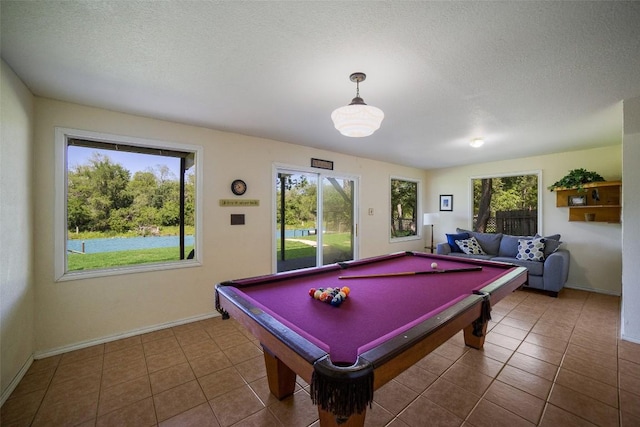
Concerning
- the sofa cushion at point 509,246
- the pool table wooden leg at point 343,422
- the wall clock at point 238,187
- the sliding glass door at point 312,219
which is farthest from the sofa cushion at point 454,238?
the pool table wooden leg at point 343,422

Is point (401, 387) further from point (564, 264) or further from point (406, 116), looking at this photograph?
point (564, 264)

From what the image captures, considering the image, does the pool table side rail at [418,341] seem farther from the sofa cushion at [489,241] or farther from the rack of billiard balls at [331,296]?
the sofa cushion at [489,241]

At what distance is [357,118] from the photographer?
1.77m

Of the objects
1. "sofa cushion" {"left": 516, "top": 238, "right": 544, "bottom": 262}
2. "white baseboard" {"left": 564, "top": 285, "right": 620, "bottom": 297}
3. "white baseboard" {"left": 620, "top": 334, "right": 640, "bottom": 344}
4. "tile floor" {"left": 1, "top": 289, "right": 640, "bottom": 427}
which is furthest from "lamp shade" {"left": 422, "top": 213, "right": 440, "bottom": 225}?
"white baseboard" {"left": 620, "top": 334, "right": 640, "bottom": 344}

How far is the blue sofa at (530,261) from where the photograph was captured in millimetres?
3832

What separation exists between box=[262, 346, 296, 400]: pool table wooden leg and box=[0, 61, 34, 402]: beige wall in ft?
5.90

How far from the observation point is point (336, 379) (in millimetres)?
839

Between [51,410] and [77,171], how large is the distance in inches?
80.5

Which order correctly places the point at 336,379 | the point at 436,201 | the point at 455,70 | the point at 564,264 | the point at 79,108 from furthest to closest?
the point at 436,201 → the point at 564,264 → the point at 79,108 → the point at 455,70 → the point at 336,379

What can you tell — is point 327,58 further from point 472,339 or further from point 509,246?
point 509,246

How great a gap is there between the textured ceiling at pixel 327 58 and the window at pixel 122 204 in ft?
1.48

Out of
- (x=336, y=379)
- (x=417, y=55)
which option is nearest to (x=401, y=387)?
(x=336, y=379)

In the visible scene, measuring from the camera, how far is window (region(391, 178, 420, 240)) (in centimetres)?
581

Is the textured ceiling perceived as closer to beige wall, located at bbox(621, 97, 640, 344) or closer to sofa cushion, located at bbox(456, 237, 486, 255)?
beige wall, located at bbox(621, 97, 640, 344)
